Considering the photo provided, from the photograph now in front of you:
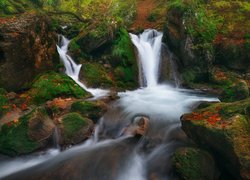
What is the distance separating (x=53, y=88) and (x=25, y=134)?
3.23m

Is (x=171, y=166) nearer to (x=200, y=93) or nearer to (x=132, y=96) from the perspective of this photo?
(x=132, y=96)

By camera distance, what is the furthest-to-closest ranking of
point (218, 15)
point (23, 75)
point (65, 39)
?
1. point (218, 15)
2. point (65, 39)
3. point (23, 75)

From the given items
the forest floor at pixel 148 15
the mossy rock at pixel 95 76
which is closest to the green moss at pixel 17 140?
the mossy rock at pixel 95 76

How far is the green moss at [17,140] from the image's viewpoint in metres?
7.89

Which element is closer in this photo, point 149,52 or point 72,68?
point 72,68

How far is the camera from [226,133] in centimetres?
618

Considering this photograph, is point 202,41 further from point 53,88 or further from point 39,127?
point 39,127

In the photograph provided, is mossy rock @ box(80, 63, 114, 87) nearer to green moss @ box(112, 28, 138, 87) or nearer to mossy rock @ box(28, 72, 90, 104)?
green moss @ box(112, 28, 138, 87)

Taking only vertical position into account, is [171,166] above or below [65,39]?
below

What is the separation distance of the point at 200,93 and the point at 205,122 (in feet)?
20.2

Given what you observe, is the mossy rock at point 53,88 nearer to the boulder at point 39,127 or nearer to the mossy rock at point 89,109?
the mossy rock at point 89,109

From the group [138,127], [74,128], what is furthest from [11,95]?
[138,127]

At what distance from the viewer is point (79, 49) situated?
14297mm

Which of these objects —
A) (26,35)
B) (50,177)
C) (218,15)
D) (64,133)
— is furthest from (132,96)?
(218,15)
